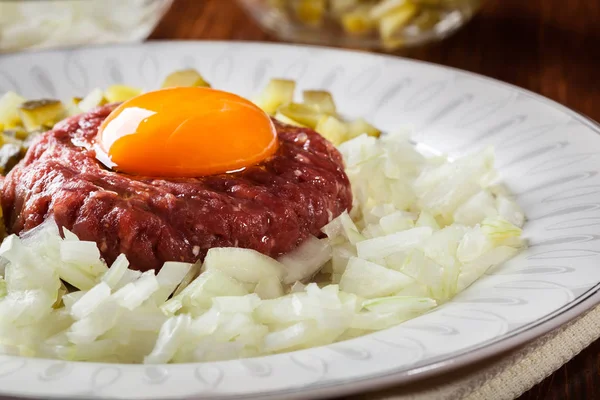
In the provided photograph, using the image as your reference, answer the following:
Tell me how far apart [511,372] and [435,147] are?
245cm

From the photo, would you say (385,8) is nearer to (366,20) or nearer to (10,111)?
(366,20)

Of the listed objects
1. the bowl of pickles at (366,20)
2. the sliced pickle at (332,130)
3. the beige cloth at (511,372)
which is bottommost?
the bowl of pickles at (366,20)

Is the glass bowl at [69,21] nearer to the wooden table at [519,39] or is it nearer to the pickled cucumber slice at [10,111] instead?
the wooden table at [519,39]

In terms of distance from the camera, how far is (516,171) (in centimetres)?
500

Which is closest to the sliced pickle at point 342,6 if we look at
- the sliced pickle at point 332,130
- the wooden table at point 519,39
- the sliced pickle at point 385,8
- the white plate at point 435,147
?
the sliced pickle at point 385,8

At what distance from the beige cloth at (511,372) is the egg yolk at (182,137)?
1564 millimetres

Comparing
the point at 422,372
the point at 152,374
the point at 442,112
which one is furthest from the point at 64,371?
the point at 442,112

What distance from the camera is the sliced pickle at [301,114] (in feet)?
17.3

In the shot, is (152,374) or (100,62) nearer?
(152,374)

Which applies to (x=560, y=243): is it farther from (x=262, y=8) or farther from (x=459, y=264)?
(x=262, y=8)

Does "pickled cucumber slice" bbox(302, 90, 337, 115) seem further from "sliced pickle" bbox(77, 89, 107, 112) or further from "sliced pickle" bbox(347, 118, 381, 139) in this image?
"sliced pickle" bbox(77, 89, 107, 112)

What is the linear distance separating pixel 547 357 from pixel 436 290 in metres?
0.57

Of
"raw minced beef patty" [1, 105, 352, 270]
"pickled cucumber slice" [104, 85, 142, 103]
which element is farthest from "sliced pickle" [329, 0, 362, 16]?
"raw minced beef patty" [1, 105, 352, 270]

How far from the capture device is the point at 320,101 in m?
5.49
